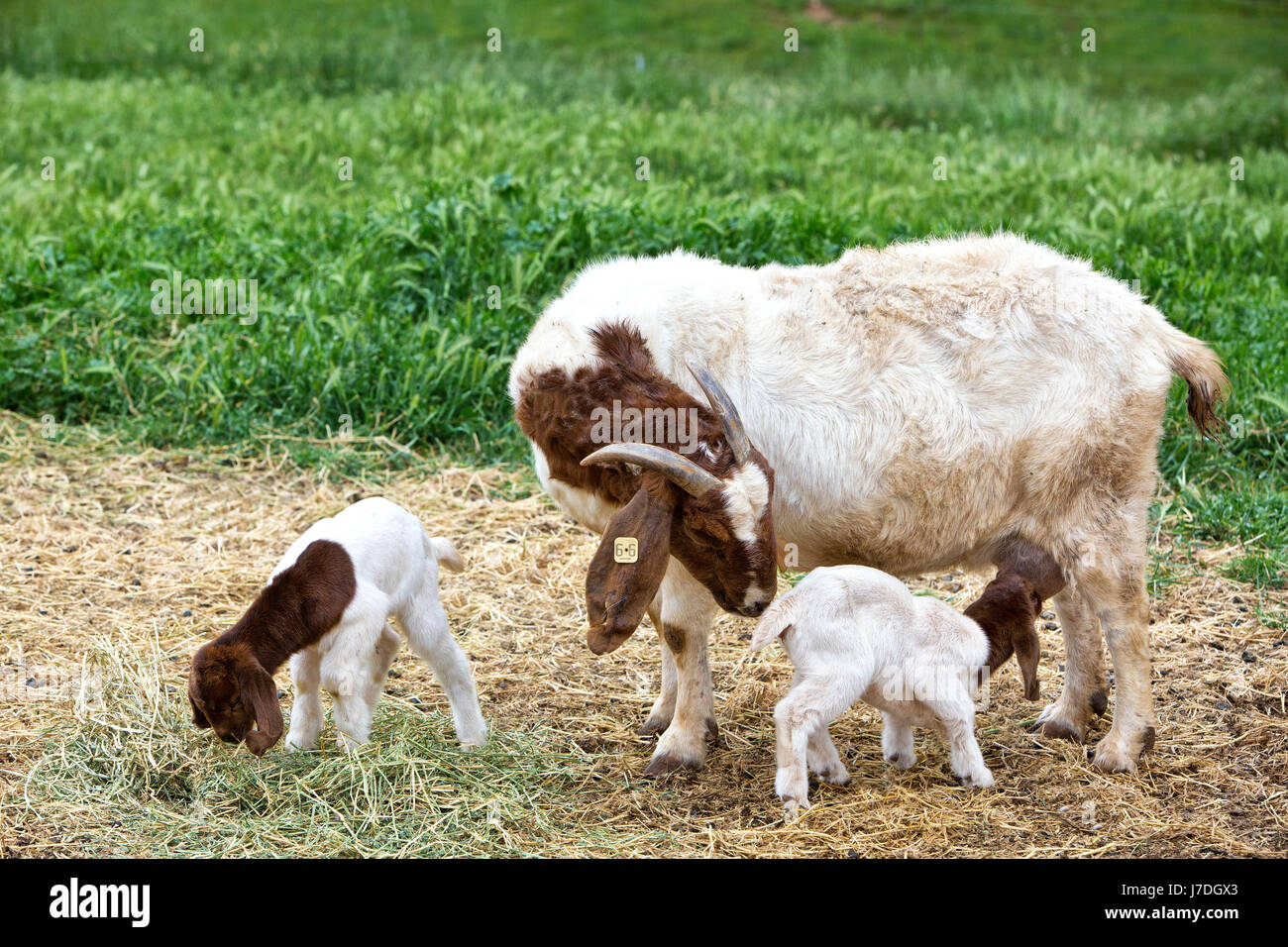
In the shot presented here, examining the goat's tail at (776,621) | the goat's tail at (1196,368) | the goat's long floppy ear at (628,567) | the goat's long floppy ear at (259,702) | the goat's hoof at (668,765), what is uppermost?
the goat's tail at (1196,368)

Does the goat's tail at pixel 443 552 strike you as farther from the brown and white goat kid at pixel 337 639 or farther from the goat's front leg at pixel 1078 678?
the goat's front leg at pixel 1078 678

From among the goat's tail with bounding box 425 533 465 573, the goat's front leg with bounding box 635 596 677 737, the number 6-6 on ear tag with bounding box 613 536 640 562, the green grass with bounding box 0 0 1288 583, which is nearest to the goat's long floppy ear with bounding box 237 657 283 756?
the goat's tail with bounding box 425 533 465 573

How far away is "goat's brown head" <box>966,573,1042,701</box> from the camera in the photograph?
4.84 metres

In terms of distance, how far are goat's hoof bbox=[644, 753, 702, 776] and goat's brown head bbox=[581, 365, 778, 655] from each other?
72 centimetres

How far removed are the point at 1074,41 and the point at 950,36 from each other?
1.74 m

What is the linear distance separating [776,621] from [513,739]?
1.25m

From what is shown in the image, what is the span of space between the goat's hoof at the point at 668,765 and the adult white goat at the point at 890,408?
12 millimetres

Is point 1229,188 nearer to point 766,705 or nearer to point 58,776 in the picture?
point 766,705

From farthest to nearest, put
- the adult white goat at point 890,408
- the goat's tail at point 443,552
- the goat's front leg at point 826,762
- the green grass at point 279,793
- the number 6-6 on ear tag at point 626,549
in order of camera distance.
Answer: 1. the goat's tail at point 443,552
2. the adult white goat at point 890,408
3. the goat's front leg at point 826,762
4. the number 6-6 on ear tag at point 626,549
5. the green grass at point 279,793

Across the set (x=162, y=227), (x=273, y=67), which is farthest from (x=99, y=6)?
(x=162, y=227)

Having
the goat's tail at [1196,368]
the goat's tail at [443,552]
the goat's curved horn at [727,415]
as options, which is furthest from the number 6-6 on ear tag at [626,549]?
the goat's tail at [1196,368]

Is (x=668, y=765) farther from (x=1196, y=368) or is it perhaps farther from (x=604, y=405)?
(x=1196, y=368)

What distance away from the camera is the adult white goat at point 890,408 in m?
4.88

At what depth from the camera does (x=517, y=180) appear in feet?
31.0
